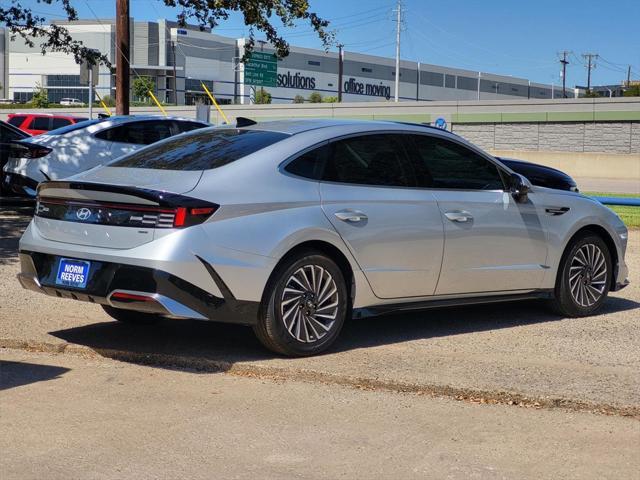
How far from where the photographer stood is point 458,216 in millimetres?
7172

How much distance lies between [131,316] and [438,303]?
238 centimetres

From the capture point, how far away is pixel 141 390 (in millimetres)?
5633

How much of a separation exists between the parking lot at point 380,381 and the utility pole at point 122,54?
40.9 feet

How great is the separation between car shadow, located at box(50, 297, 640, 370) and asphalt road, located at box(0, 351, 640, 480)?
1.74 feet

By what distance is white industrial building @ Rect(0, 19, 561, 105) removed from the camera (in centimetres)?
8969

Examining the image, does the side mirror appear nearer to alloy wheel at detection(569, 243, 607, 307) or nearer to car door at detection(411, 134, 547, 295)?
car door at detection(411, 134, 547, 295)

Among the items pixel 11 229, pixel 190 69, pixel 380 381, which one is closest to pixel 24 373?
pixel 380 381

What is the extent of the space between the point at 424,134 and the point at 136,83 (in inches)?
3127

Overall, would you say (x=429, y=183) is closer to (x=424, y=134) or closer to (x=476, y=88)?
(x=424, y=134)

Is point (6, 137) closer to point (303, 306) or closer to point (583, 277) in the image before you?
point (583, 277)

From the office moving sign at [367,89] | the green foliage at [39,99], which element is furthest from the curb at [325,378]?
the office moving sign at [367,89]

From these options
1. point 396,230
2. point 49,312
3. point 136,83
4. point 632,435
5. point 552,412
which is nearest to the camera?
point 632,435

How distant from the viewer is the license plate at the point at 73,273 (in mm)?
6074

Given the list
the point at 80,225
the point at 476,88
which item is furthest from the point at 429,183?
the point at 476,88
